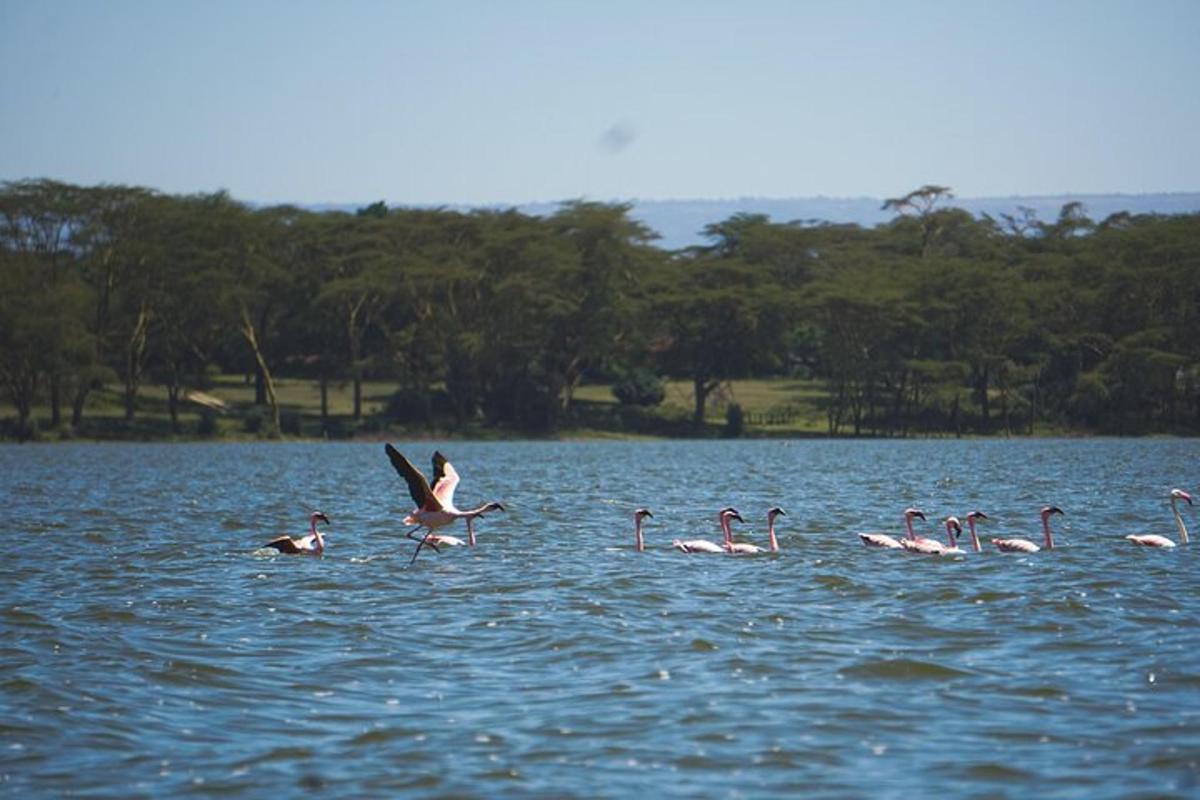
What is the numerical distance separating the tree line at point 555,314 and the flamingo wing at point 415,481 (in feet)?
199

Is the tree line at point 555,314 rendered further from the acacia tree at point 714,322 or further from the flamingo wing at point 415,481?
the flamingo wing at point 415,481

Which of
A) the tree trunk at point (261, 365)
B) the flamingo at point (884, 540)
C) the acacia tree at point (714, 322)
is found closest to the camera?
the flamingo at point (884, 540)

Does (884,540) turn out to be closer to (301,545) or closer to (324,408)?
(301,545)

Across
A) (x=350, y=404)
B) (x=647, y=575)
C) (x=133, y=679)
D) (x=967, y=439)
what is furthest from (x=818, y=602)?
(x=350, y=404)

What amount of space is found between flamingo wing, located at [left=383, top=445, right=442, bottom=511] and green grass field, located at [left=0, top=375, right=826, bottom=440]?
63.1 metres

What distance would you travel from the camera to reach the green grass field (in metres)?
86.2

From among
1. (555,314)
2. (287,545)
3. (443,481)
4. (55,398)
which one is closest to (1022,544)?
(443,481)

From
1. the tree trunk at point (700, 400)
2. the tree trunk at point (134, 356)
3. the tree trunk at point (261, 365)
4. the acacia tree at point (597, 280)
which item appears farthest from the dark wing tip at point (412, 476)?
the tree trunk at point (700, 400)

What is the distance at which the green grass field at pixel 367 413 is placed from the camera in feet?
283

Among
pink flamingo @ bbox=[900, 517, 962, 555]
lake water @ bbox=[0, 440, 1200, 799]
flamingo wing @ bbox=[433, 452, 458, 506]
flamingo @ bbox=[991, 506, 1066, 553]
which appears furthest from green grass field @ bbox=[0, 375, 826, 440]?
flamingo @ bbox=[991, 506, 1066, 553]

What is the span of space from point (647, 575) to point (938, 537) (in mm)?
7389

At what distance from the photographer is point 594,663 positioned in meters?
15.6

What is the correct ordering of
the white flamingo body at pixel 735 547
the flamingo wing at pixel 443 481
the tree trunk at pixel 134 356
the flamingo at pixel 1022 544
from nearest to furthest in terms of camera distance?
the flamingo wing at pixel 443 481 → the flamingo at pixel 1022 544 → the white flamingo body at pixel 735 547 → the tree trunk at pixel 134 356

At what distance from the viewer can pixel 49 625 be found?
18.3m
